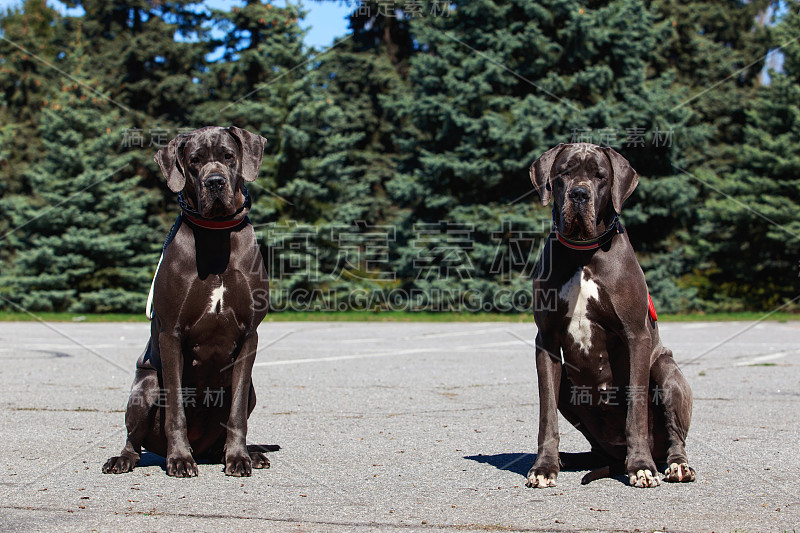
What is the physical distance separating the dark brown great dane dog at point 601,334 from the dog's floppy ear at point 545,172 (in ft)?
0.04

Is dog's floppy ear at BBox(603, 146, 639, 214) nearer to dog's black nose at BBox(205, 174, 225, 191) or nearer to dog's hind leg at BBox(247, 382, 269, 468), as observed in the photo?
dog's black nose at BBox(205, 174, 225, 191)

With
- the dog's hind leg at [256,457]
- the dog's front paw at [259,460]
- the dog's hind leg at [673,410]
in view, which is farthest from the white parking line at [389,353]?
the dog's hind leg at [673,410]

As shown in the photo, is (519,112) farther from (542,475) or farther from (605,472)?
(542,475)

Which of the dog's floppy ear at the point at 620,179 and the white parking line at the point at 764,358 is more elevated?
the dog's floppy ear at the point at 620,179

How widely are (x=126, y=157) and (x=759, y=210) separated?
1965 centimetres

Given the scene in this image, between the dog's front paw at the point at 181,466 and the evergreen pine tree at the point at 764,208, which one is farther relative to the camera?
the evergreen pine tree at the point at 764,208

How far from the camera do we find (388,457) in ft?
18.1

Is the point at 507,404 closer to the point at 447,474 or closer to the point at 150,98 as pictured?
the point at 447,474

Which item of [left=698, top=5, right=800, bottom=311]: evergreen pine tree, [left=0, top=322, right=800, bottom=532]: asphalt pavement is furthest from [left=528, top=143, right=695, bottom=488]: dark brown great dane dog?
[left=698, top=5, right=800, bottom=311]: evergreen pine tree

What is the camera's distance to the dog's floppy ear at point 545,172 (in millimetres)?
4984

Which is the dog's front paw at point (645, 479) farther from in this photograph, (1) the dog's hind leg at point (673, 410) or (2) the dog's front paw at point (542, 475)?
(2) the dog's front paw at point (542, 475)

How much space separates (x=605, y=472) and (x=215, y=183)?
9.04 ft

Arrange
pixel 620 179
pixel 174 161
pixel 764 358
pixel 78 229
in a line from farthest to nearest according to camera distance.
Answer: pixel 78 229 < pixel 764 358 < pixel 174 161 < pixel 620 179

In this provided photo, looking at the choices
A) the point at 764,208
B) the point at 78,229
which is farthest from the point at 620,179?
the point at 78,229
